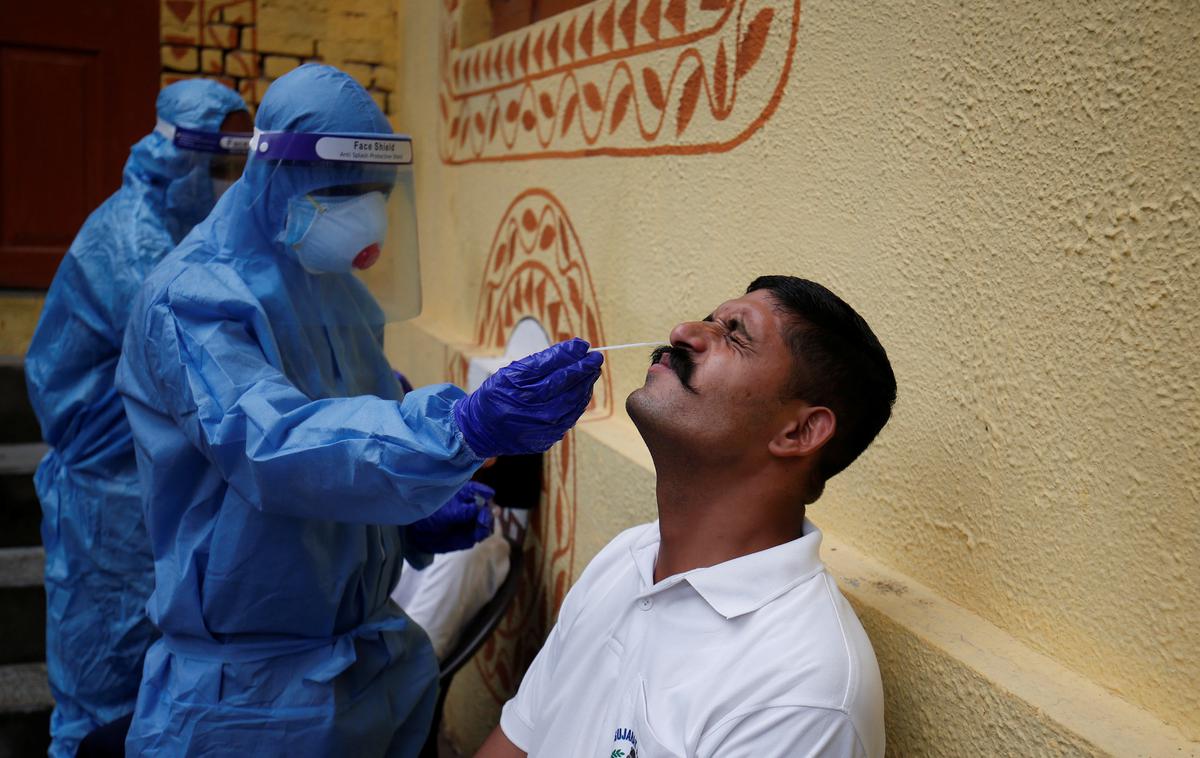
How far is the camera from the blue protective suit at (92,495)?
283 cm

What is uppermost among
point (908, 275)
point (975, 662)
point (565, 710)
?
point (908, 275)

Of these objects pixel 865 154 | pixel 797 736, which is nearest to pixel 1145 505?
pixel 797 736

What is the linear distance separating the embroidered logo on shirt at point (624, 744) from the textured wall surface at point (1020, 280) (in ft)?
1.30

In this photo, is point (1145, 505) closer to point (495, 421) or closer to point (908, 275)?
point (908, 275)

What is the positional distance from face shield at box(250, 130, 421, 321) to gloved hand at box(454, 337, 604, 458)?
1.58 feet

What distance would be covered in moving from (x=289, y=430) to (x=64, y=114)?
3.65 meters

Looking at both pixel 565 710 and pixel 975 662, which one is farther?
pixel 565 710

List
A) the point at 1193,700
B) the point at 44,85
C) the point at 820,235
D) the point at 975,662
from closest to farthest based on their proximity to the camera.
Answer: the point at 1193,700 → the point at 975,662 → the point at 820,235 → the point at 44,85

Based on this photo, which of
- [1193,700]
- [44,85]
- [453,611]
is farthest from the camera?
[44,85]

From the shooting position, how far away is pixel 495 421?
1.59 m

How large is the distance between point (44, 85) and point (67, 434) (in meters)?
2.34

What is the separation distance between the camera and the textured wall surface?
121cm

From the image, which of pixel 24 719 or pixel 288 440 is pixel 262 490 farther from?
pixel 24 719

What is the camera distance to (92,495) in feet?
9.30
